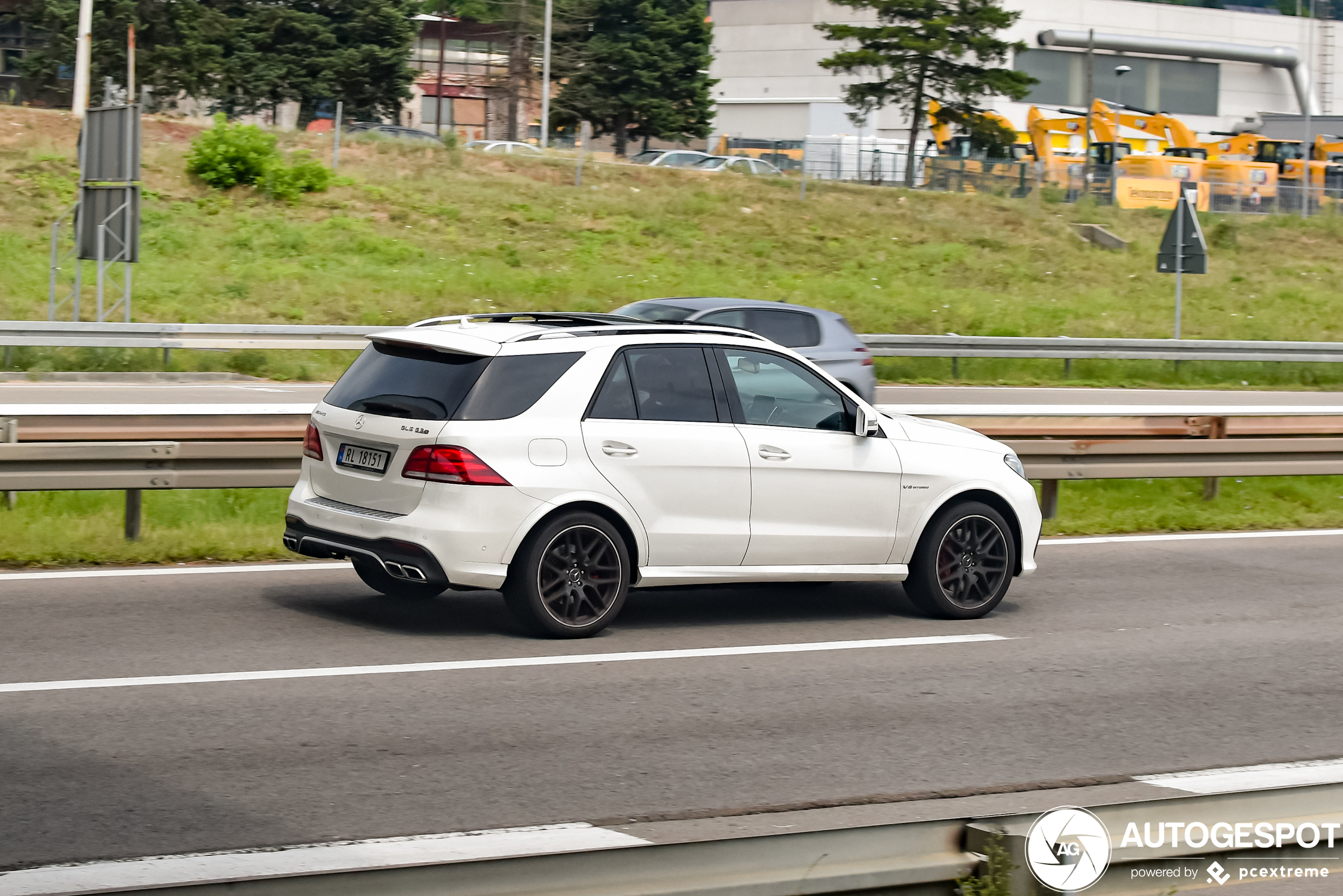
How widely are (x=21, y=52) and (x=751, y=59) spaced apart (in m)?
40.9

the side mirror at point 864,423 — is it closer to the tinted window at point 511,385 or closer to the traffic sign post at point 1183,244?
the tinted window at point 511,385

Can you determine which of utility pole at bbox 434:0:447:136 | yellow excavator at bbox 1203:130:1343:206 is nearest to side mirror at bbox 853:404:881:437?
yellow excavator at bbox 1203:130:1343:206

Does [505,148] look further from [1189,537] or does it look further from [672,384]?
[672,384]

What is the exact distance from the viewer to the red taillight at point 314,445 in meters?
8.23

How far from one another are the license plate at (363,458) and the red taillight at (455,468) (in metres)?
0.27

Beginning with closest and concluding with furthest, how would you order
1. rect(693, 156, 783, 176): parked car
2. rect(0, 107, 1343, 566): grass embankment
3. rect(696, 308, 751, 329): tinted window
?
rect(696, 308, 751, 329): tinted window → rect(0, 107, 1343, 566): grass embankment → rect(693, 156, 783, 176): parked car

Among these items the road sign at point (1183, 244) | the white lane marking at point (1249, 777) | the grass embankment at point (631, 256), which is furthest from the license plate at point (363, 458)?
the road sign at point (1183, 244)

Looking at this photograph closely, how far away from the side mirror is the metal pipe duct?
8382 cm

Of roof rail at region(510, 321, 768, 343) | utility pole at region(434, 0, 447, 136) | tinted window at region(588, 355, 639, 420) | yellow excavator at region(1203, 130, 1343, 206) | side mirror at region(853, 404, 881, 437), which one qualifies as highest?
utility pole at region(434, 0, 447, 136)

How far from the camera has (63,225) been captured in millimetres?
32469

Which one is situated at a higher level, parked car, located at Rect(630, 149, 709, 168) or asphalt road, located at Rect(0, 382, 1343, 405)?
parked car, located at Rect(630, 149, 709, 168)

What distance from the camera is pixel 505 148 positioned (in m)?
46.8

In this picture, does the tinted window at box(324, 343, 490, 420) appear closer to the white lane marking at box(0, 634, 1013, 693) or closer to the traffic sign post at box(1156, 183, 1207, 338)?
the white lane marking at box(0, 634, 1013, 693)

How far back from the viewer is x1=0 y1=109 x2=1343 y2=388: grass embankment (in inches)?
1153
